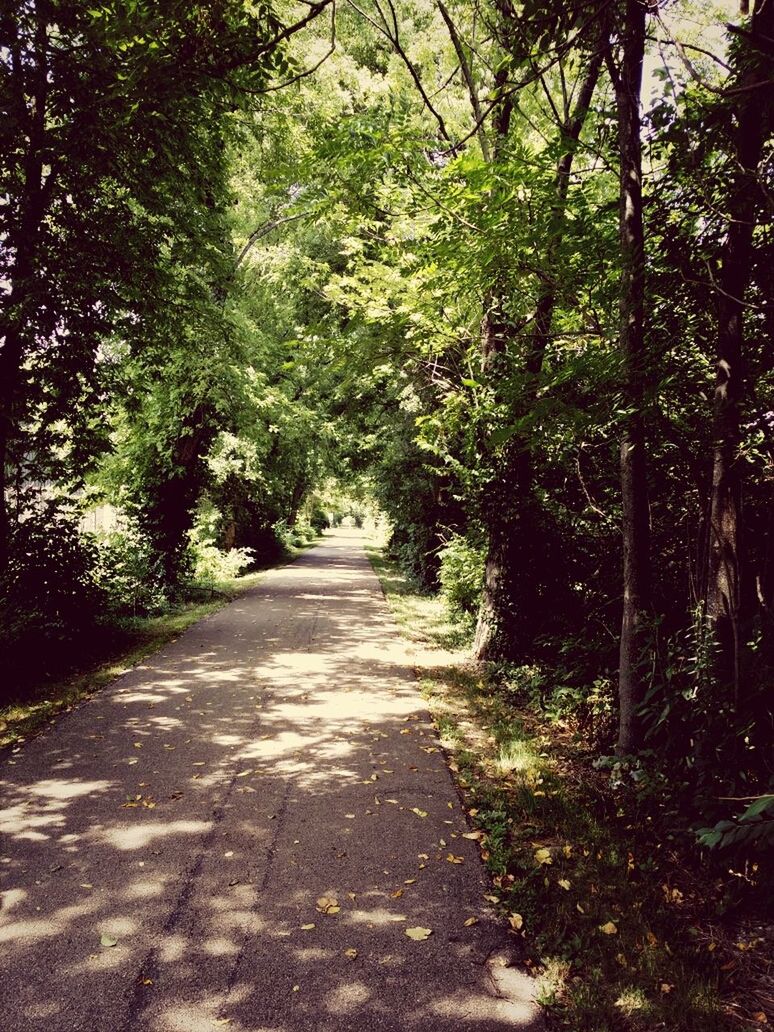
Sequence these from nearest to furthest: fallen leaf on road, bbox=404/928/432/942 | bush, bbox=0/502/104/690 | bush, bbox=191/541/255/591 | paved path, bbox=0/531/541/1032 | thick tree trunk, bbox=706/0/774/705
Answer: paved path, bbox=0/531/541/1032 → fallen leaf on road, bbox=404/928/432/942 → thick tree trunk, bbox=706/0/774/705 → bush, bbox=0/502/104/690 → bush, bbox=191/541/255/591

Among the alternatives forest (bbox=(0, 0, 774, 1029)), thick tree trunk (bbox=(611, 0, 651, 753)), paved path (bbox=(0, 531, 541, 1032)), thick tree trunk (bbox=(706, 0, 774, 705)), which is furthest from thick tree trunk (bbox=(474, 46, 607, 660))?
thick tree trunk (bbox=(706, 0, 774, 705))

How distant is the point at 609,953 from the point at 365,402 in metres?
20.6

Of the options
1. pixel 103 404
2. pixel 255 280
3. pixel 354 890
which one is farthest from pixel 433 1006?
pixel 255 280

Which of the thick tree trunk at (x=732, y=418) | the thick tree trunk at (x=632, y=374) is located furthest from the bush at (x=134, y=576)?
the thick tree trunk at (x=732, y=418)

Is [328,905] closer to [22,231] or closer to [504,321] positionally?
Answer: [504,321]

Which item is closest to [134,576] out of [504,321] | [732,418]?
[504,321]

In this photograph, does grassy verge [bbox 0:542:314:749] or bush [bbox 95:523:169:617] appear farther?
bush [bbox 95:523:169:617]

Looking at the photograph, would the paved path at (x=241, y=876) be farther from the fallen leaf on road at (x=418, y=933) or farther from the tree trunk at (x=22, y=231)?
the tree trunk at (x=22, y=231)

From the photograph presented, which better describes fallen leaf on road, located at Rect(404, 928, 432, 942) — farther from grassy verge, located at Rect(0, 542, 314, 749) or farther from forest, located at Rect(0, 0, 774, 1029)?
grassy verge, located at Rect(0, 542, 314, 749)

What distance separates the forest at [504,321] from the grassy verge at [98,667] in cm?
12

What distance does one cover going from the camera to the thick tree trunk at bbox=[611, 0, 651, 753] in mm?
4486

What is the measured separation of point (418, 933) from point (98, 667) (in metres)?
6.87

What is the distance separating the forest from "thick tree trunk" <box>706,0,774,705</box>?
0.02m

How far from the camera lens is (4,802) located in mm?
4707
